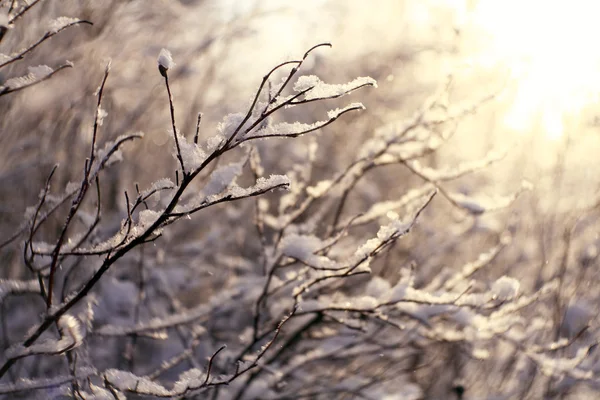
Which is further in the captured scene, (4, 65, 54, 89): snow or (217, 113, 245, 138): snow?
(4, 65, 54, 89): snow

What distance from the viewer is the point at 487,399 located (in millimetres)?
2934

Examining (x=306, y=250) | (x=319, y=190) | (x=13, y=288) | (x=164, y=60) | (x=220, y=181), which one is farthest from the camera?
(x=319, y=190)

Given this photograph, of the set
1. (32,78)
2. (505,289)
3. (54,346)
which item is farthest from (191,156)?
(505,289)

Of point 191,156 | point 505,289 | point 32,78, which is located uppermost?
point 32,78

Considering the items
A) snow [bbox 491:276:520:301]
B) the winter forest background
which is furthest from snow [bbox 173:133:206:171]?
snow [bbox 491:276:520:301]

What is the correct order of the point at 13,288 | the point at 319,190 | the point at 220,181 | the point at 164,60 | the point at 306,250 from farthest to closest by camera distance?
the point at 319,190 < the point at 306,250 < the point at 13,288 < the point at 220,181 < the point at 164,60

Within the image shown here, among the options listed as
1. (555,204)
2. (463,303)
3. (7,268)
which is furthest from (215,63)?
(463,303)

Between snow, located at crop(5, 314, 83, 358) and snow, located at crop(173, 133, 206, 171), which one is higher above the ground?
snow, located at crop(173, 133, 206, 171)

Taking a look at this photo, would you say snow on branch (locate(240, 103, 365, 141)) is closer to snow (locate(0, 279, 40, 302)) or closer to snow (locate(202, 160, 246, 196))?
snow (locate(202, 160, 246, 196))

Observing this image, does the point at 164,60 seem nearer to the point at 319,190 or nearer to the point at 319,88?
the point at 319,88

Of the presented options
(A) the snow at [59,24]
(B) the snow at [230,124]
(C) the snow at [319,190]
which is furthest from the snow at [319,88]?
(C) the snow at [319,190]

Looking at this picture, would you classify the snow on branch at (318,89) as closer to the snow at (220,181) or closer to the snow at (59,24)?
the snow at (220,181)

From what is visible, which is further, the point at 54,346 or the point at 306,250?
the point at 306,250

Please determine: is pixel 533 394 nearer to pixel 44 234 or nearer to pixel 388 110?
pixel 388 110
